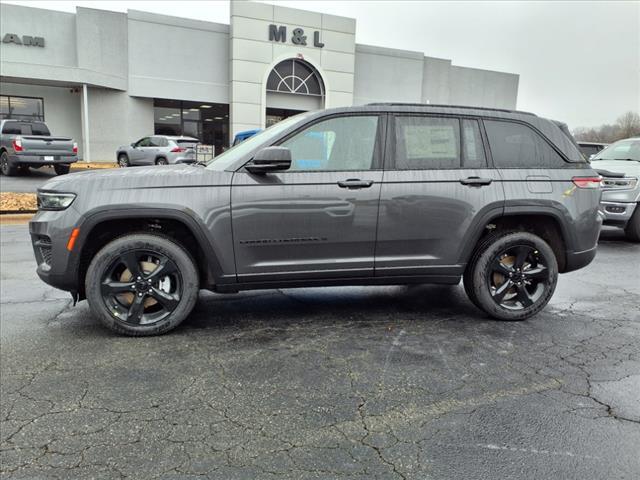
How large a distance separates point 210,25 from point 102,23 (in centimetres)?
546

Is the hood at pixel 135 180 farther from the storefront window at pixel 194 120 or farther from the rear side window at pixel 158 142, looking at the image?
the storefront window at pixel 194 120

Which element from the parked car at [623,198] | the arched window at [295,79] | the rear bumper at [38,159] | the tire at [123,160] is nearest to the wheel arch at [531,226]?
the parked car at [623,198]

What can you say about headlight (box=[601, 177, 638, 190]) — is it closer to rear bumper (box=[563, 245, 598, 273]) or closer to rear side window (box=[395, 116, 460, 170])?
rear bumper (box=[563, 245, 598, 273])

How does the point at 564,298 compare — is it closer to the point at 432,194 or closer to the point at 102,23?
the point at 432,194

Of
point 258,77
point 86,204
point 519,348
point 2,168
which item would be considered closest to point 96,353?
point 86,204

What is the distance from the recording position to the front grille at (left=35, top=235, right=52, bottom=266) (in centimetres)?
382

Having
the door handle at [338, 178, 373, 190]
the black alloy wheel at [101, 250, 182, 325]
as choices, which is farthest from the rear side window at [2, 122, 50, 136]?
the door handle at [338, 178, 373, 190]

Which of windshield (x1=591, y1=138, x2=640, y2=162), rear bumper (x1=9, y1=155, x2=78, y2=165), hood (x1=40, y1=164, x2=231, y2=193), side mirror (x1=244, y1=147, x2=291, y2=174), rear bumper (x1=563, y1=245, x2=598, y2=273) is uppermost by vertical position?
windshield (x1=591, y1=138, x2=640, y2=162)

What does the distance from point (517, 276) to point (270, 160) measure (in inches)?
96.1

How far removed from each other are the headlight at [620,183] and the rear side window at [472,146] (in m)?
5.69

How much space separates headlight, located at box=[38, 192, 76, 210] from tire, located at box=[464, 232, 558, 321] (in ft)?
11.0

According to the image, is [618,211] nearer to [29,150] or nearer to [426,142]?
[426,142]

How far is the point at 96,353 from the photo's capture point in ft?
11.9

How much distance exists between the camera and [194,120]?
29906 millimetres
